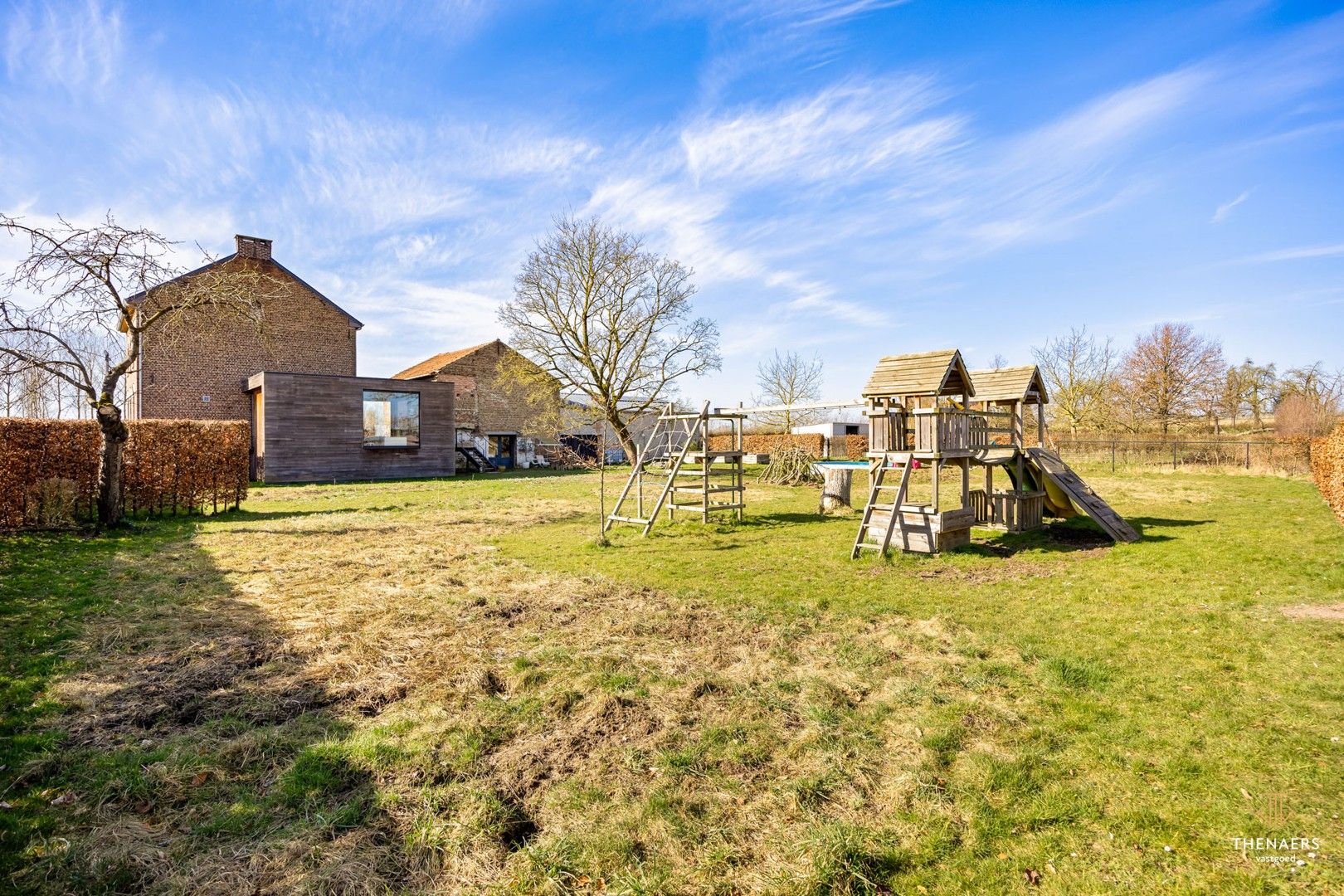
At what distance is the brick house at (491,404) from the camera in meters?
37.9

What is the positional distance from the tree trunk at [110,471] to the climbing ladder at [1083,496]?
18.8 m

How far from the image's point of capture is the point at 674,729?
4.19 metres

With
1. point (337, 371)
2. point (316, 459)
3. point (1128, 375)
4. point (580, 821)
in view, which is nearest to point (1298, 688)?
point (580, 821)

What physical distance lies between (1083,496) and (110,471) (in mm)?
19176

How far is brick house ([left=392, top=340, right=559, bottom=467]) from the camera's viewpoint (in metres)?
37.9

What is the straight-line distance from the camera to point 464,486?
74.4 feet

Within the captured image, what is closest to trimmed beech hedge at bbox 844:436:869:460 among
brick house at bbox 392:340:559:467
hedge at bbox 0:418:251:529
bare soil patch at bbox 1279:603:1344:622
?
brick house at bbox 392:340:559:467

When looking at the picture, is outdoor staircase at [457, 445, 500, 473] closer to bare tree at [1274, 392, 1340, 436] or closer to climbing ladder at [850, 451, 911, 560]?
climbing ladder at [850, 451, 911, 560]

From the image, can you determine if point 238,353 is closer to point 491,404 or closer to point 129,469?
point 491,404

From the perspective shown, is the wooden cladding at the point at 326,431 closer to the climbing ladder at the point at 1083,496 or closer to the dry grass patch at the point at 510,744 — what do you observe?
the dry grass patch at the point at 510,744

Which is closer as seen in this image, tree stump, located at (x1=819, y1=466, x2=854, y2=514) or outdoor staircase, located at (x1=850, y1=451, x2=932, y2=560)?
outdoor staircase, located at (x1=850, y1=451, x2=932, y2=560)

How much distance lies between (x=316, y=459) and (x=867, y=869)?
26581 millimetres

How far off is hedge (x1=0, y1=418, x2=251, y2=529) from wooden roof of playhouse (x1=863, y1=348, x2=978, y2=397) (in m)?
15.3

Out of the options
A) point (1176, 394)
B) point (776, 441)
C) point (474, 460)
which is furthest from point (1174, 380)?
point (474, 460)
